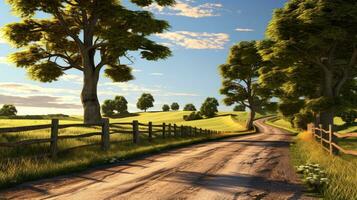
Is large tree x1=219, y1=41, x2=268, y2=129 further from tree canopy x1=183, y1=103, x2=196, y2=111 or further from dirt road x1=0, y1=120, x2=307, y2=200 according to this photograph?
tree canopy x1=183, y1=103, x2=196, y2=111

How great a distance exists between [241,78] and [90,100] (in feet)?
110

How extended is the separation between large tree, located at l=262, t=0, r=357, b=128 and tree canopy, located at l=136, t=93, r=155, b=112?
114 meters

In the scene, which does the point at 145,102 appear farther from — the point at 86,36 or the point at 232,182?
the point at 232,182

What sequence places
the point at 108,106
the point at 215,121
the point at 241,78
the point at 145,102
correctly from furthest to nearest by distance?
the point at 145,102, the point at 108,106, the point at 215,121, the point at 241,78

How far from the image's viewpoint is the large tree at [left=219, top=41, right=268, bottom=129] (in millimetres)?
56434

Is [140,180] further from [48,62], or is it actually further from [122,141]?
[48,62]

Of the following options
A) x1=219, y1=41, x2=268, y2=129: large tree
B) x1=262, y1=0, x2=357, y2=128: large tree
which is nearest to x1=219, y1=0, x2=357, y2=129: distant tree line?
x1=262, y1=0, x2=357, y2=128: large tree

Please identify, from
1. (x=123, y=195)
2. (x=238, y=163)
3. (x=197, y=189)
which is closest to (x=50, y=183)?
(x=123, y=195)

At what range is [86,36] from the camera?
1160 inches

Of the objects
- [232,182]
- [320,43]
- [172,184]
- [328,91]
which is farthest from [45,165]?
[328,91]

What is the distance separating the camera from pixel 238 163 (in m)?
13.0

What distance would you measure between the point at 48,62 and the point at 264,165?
2269 cm

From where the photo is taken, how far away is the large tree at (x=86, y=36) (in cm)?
2645

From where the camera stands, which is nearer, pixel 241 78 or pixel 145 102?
pixel 241 78
